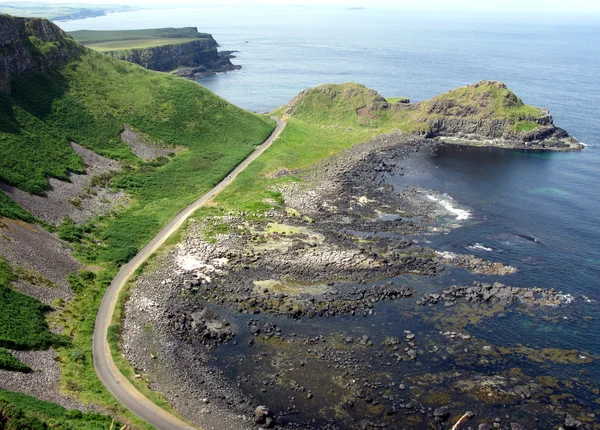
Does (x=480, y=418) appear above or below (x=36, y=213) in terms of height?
below

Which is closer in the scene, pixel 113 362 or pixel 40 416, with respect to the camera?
pixel 40 416

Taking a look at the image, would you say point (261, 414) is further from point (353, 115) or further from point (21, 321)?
point (353, 115)

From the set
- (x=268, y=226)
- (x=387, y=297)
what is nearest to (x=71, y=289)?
(x=268, y=226)

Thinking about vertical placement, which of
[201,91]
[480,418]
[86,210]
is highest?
[201,91]

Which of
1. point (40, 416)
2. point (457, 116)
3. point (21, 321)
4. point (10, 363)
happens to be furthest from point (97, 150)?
point (457, 116)

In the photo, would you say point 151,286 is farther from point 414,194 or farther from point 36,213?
point 414,194

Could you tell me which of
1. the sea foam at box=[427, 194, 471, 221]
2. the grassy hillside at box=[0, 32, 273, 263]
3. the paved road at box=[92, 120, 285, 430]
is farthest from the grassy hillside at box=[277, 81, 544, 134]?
the paved road at box=[92, 120, 285, 430]

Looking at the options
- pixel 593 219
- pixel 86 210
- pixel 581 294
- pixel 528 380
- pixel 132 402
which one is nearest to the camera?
pixel 132 402
